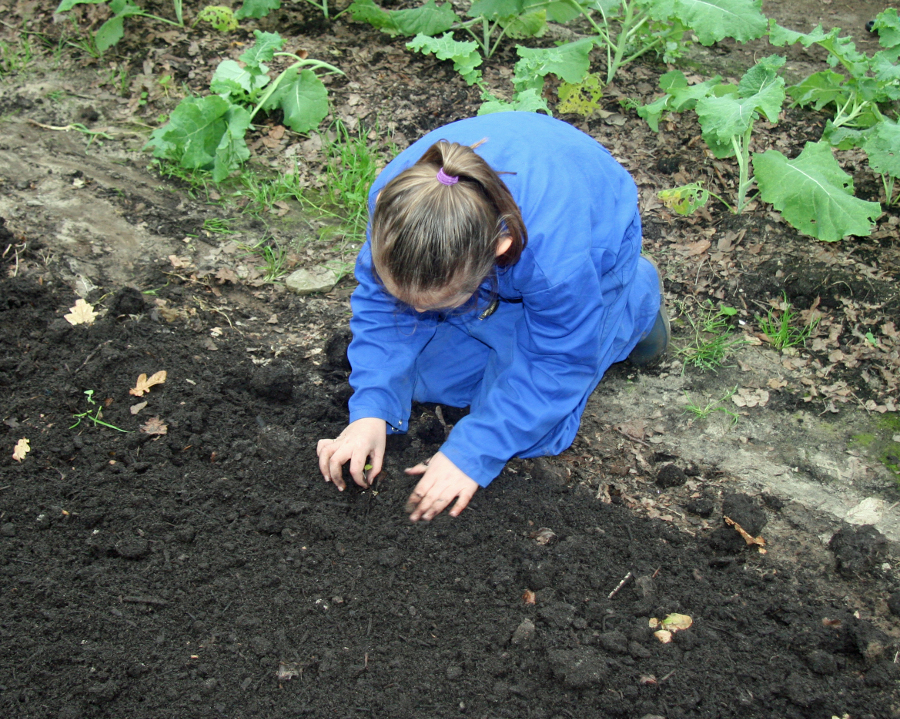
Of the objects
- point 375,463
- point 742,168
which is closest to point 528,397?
point 375,463

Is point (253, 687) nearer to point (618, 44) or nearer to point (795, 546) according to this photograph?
point (795, 546)

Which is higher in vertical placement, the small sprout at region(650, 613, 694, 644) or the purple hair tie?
the purple hair tie

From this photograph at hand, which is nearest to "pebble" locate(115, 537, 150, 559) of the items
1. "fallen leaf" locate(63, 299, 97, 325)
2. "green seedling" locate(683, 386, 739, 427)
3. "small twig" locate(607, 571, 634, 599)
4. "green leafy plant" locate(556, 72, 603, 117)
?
"fallen leaf" locate(63, 299, 97, 325)

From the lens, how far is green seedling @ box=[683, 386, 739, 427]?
2.94 meters

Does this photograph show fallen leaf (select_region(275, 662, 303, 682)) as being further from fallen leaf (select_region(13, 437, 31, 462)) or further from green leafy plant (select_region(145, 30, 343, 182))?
green leafy plant (select_region(145, 30, 343, 182))

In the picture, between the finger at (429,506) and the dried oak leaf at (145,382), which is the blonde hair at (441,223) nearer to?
the finger at (429,506)

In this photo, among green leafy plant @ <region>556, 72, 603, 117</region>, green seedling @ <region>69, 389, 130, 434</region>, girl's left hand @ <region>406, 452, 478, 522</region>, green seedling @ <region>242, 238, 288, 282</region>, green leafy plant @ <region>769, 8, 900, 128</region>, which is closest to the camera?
girl's left hand @ <region>406, 452, 478, 522</region>

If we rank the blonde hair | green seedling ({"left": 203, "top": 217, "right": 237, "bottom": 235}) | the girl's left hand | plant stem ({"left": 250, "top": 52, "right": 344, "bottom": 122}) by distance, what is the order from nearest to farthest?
the blonde hair, the girl's left hand, green seedling ({"left": 203, "top": 217, "right": 237, "bottom": 235}), plant stem ({"left": 250, "top": 52, "right": 344, "bottom": 122})

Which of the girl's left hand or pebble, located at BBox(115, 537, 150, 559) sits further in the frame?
the girl's left hand

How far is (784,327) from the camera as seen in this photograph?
3154mm

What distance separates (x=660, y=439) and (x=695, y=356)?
0.53 meters

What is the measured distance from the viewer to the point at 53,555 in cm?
209

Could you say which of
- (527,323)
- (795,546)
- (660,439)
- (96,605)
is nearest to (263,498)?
(96,605)

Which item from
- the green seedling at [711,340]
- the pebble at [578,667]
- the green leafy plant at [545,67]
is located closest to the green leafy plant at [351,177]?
the green leafy plant at [545,67]
